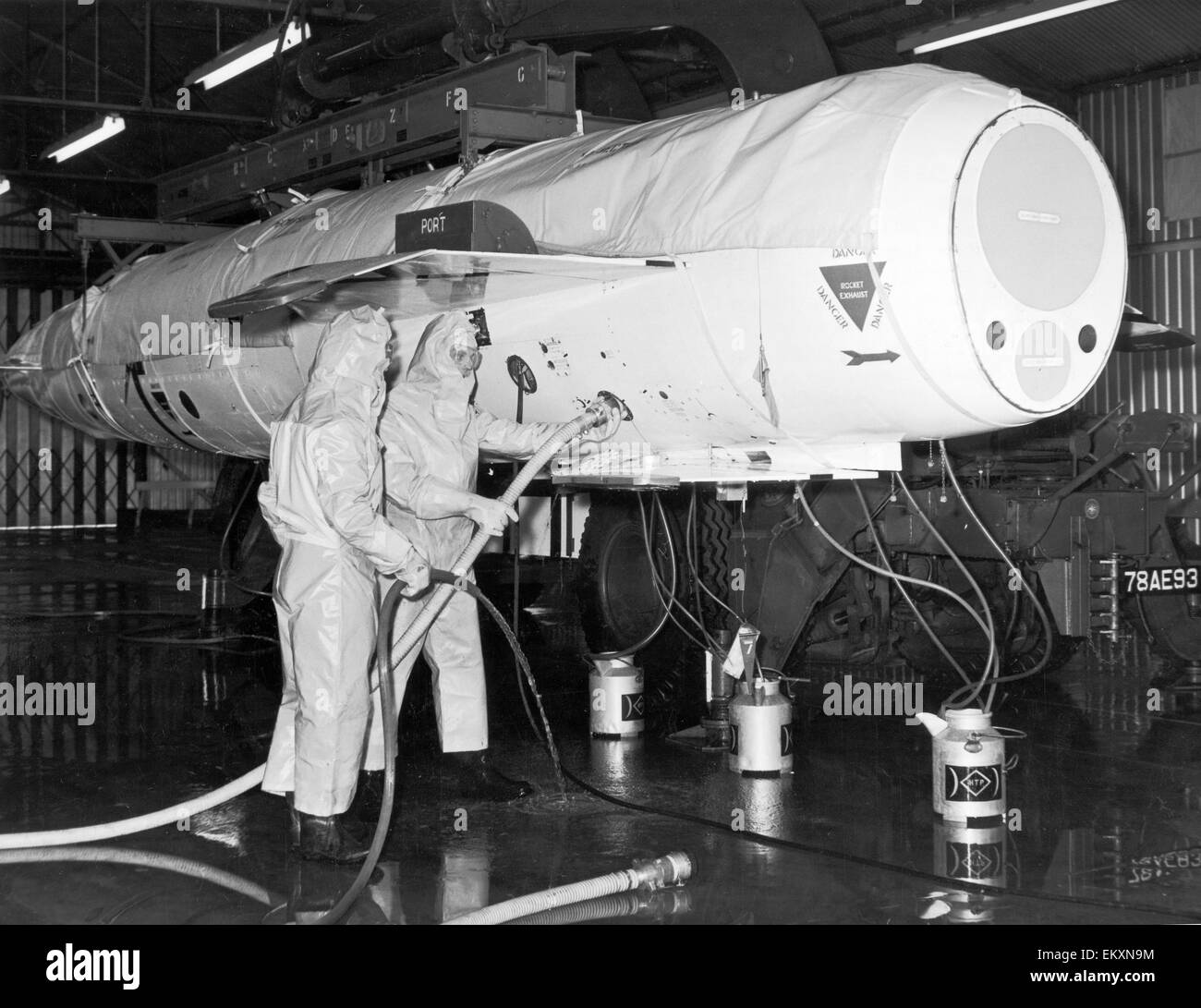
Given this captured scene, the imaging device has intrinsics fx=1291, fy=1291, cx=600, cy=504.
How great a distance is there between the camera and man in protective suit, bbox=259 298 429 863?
468 centimetres

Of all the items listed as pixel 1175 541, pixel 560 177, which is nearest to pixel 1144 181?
pixel 1175 541

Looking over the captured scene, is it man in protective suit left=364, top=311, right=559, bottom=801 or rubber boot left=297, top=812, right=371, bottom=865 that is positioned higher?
man in protective suit left=364, top=311, right=559, bottom=801

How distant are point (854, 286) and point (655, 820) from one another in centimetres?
227

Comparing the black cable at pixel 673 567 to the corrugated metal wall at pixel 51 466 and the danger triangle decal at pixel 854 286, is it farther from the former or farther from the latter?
the corrugated metal wall at pixel 51 466

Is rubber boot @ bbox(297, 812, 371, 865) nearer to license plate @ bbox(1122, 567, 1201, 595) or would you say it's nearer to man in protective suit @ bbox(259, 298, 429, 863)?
man in protective suit @ bbox(259, 298, 429, 863)

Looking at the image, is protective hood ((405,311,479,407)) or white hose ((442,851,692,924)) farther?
protective hood ((405,311,479,407))

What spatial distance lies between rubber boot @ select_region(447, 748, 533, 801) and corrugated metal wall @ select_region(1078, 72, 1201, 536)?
9.79 metres

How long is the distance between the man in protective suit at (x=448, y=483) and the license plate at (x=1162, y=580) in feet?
10.5

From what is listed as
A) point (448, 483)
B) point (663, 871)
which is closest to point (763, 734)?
point (663, 871)

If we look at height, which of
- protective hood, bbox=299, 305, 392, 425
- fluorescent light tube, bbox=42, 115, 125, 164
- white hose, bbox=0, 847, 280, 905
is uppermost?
fluorescent light tube, bbox=42, 115, 125, 164

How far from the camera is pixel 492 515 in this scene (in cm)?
520

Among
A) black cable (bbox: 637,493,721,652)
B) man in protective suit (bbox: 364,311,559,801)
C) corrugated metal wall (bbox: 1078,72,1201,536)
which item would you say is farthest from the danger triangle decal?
corrugated metal wall (bbox: 1078,72,1201,536)

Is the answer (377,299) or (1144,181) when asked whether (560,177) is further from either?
(1144,181)

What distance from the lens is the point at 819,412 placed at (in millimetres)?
5066
